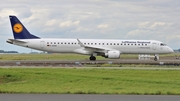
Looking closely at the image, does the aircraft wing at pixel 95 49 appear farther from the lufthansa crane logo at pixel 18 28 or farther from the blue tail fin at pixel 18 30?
the lufthansa crane logo at pixel 18 28

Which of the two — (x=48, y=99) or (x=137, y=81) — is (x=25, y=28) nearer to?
(x=137, y=81)

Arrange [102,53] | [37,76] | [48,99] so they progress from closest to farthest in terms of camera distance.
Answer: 1. [48,99]
2. [37,76]
3. [102,53]

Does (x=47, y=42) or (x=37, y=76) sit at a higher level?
(x=47, y=42)

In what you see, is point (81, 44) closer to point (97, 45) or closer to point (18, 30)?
point (97, 45)

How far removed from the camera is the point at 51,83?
1975 centimetres

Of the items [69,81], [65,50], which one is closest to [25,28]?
[65,50]

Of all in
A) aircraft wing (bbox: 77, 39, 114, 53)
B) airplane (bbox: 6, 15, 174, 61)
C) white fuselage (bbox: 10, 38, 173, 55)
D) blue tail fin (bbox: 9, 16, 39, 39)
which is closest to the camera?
aircraft wing (bbox: 77, 39, 114, 53)

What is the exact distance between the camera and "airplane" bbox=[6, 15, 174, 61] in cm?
4541

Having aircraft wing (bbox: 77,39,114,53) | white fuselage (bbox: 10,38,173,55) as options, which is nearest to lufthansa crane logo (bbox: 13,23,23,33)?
white fuselage (bbox: 10,38,173,55)

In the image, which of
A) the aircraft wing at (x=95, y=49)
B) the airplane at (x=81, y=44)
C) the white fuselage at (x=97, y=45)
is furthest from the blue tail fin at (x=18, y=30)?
the aircraft wing at (x=95, y=49)

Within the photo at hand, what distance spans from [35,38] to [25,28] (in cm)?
192

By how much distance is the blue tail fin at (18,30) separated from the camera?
46.1m

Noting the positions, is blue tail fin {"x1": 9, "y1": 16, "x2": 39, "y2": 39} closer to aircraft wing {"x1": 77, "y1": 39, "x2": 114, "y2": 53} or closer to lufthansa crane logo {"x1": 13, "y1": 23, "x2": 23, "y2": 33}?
lufthansa crane logo {"x1": 13, "y1": 23, "x2": 23, "y2": 33}

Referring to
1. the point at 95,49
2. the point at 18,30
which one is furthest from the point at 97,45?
the point at 18,30
